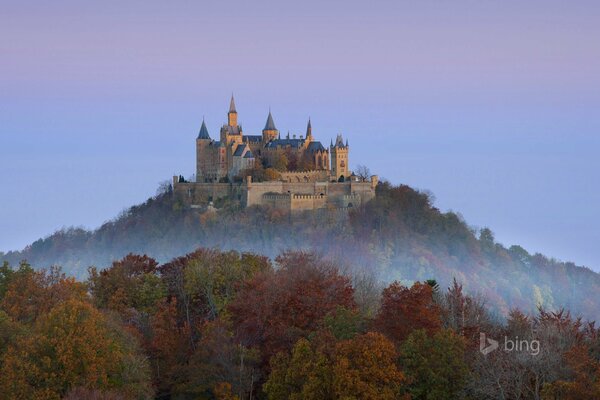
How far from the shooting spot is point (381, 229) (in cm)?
11469

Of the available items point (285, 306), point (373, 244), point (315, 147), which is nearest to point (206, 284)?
point (285, 306)

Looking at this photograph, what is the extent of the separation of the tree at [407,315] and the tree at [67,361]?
30.7ft

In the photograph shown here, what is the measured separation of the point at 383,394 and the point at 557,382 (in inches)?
226

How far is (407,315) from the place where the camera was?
43906mm

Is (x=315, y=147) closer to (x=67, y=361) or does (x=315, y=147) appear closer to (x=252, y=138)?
(x=252, y=138)

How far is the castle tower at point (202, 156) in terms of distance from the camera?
112062 mm

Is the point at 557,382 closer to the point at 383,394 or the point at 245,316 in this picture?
the point at 383,394

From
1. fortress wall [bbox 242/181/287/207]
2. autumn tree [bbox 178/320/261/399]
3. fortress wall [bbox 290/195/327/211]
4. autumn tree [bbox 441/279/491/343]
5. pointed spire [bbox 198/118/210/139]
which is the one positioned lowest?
autumn tree [bbox 178/320/261/399]

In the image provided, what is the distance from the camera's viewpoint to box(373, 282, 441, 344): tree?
43469 mm

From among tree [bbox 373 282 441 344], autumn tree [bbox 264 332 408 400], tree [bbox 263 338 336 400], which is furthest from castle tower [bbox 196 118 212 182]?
autumn tree [bbox 264 332 408 400]

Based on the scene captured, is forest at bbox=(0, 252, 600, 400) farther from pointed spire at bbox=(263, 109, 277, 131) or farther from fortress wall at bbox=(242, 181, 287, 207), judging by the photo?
pointed spire at bbox=(263, 109, 277, 131)

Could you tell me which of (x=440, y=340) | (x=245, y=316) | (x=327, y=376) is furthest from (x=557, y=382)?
(x=245, y=316)

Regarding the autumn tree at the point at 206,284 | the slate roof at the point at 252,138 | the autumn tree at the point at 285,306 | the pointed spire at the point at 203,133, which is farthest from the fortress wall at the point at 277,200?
the autumn tree at the point at 285,306

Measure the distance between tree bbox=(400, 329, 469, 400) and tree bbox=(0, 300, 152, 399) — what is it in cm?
980
